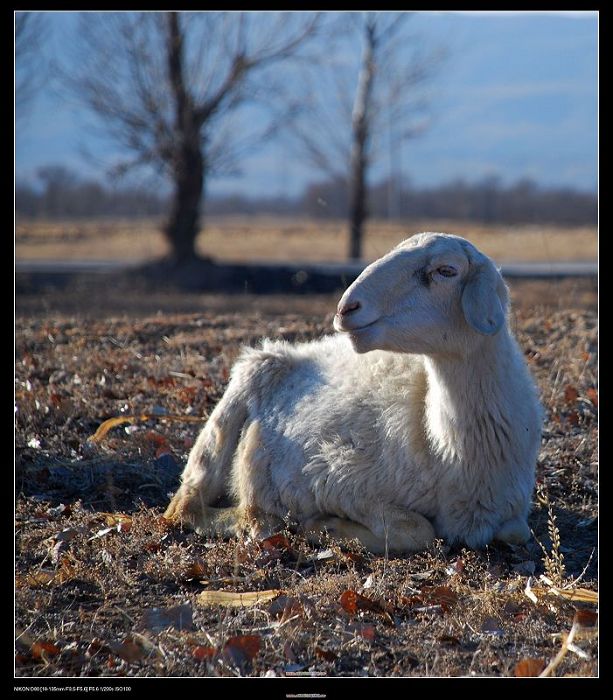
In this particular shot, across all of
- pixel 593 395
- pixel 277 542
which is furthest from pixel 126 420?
pixel 593 395

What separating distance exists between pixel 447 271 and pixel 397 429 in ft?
2.99

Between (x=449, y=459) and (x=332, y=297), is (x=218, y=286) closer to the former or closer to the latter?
(x=332, y=297)

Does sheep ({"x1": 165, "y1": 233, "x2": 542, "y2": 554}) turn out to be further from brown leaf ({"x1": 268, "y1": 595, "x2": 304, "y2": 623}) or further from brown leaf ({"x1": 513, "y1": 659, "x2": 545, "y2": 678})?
brown leaf ({"x1": 513, "y1": 659, "x2": 545, "y2": 678})

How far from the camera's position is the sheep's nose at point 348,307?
452cm

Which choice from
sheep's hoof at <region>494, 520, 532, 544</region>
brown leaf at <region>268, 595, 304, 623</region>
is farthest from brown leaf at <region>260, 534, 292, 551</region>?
sheep's hoof at <region>494, 520, 532, 544</region>

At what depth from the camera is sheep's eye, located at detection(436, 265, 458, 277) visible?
471 cm

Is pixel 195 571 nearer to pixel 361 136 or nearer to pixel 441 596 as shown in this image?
pixel 441 596

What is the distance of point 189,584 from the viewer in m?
4.70

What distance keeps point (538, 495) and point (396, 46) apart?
21277 millimetres

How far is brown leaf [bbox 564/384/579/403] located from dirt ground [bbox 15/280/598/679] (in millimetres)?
16

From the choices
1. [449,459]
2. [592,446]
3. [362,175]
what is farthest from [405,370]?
[362,175]

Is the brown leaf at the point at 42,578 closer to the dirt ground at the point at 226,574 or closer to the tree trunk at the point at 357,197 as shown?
the dirt ground at the point at 226,574

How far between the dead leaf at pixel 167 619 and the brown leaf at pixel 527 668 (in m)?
1.39

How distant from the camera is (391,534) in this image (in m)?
4.88
